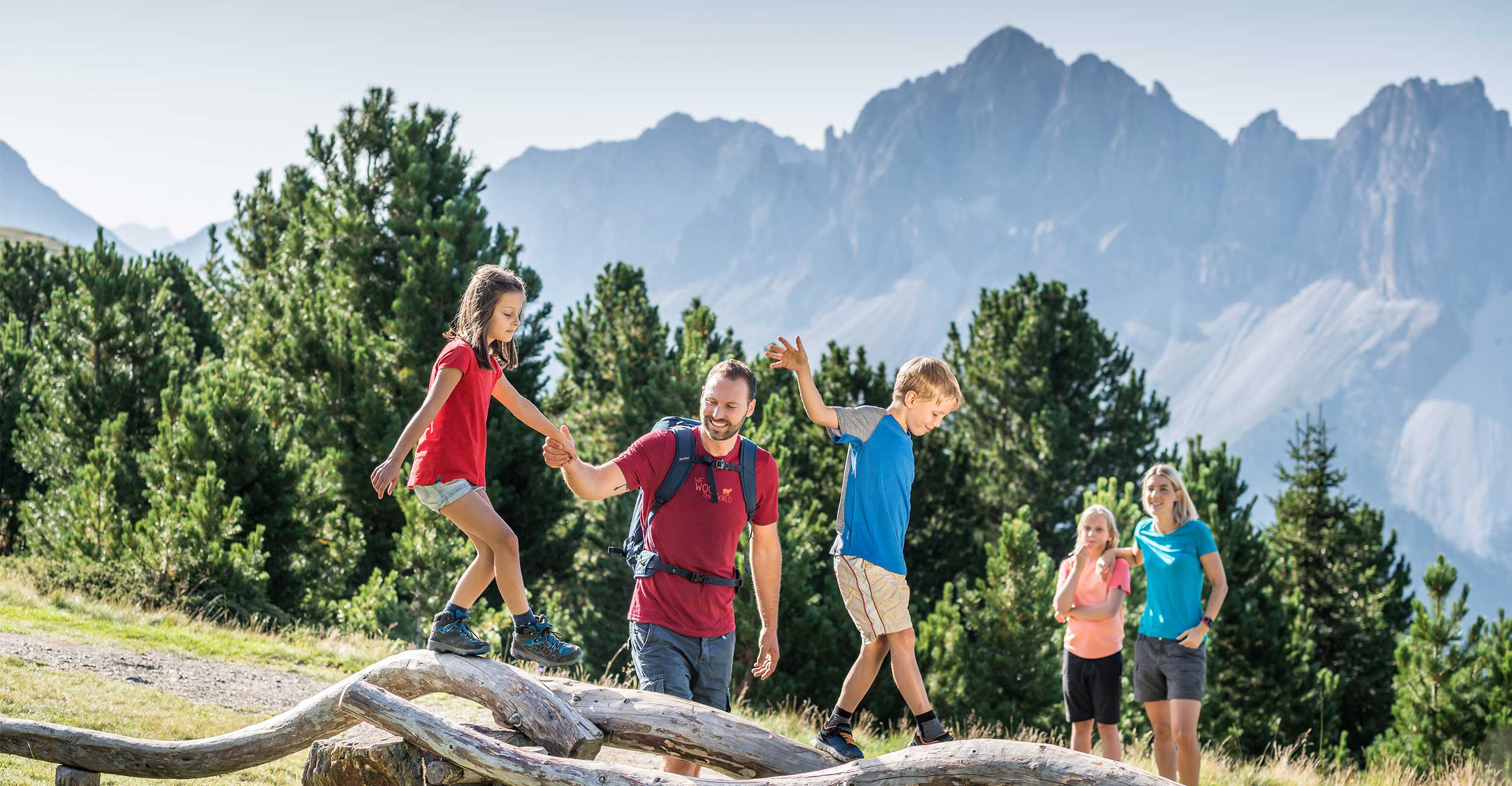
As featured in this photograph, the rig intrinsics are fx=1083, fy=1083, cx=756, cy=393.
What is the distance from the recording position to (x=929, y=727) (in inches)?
164

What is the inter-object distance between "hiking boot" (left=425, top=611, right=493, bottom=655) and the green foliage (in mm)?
12642

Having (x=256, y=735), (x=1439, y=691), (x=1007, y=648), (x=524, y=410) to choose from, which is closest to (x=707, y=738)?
(x=524, y=410)

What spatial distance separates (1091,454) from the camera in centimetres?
2745

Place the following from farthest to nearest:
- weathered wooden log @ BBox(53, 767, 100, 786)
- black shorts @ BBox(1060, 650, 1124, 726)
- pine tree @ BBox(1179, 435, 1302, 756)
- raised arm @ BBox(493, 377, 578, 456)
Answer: pine tree @ BBox(1179, 435, 1302, 756), black shorts @ BBox(1060, 650, 1124, 726), weathered wooden log @ BBox(53, 767, 100, 786), raised arm @ BBox(493, 377, 578, 456)

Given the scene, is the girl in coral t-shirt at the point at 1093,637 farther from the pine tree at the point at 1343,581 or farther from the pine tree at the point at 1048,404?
the pine tree at the point at 1048,404

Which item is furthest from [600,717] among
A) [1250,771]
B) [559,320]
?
[559,320]

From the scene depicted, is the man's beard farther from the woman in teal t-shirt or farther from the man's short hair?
the woman in teal t-shirt

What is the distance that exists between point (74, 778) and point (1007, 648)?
1403 cm

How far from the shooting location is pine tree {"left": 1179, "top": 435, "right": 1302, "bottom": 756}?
61.5 feet

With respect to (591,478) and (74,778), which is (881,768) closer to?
(591,478)

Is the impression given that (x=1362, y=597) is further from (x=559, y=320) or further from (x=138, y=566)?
(x=138, y=566)

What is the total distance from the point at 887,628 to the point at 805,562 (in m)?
12.8

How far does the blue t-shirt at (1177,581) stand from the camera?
573 cm

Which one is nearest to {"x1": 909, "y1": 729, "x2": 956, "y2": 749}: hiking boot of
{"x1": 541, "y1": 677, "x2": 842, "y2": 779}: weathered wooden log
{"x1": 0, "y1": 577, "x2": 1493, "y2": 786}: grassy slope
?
{"x1": 541, "y1": 677, "x2": 842, "y2": 779}: weathered wooden log
